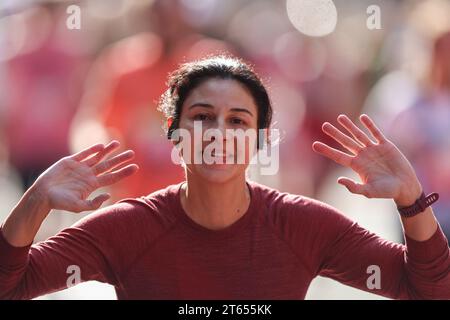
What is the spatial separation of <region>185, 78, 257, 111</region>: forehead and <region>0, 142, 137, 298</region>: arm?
33 cm

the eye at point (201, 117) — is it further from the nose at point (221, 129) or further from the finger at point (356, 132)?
the finger at point (356, 132)

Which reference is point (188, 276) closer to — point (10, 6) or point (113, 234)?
point (113, 234)

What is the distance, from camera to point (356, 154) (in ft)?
11.2

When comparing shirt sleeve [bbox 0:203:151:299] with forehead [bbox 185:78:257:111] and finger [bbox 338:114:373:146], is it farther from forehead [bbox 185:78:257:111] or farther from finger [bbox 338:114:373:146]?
finger [bbox 338:114:373:146]

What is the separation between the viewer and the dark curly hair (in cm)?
350

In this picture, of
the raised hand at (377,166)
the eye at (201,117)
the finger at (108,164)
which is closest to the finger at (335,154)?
the raised hand at (377,166)

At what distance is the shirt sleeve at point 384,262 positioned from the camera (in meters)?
3.27

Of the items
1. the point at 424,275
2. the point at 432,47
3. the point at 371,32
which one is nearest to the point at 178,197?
the point at 424,275

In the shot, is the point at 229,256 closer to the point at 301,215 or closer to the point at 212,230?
the point at 212,230

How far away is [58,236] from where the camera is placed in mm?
3350

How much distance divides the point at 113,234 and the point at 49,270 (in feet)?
0.76

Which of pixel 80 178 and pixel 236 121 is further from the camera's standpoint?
pixel 236 121

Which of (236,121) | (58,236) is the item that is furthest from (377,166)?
(58,236)

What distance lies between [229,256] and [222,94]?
532 mm
